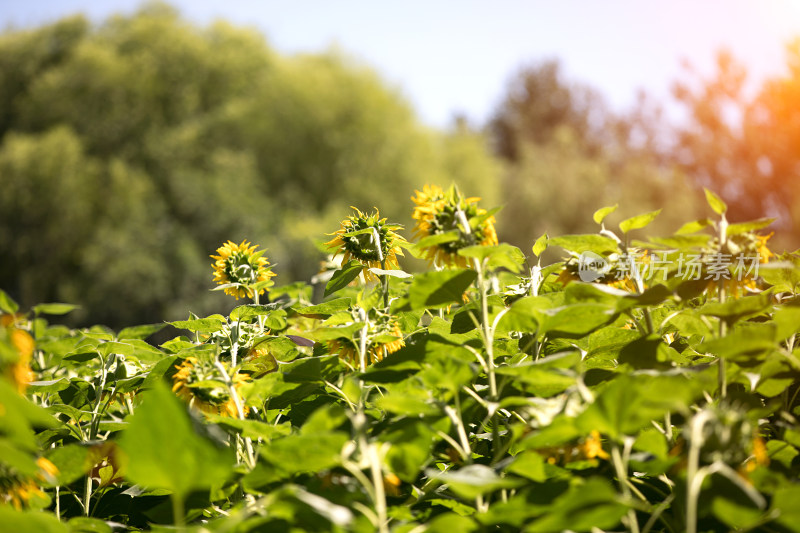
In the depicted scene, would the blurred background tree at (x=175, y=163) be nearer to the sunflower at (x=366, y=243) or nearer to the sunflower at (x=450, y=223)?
the sunflower at (x=366, y=243)

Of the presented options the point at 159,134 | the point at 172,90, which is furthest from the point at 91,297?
the point at 172,90

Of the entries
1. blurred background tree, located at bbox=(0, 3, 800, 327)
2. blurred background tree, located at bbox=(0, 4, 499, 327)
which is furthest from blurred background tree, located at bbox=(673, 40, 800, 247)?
blurred background tree, located at bbox=(0, 4, 499, 327)

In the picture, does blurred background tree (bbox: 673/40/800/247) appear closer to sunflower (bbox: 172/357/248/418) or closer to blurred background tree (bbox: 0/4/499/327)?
blurred background tree (bbox: 0/4/499/327)

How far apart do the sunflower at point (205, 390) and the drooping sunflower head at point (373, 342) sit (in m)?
0.15

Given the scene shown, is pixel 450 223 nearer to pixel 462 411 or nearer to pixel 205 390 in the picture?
pixel 462 411

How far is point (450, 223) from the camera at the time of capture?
79cm

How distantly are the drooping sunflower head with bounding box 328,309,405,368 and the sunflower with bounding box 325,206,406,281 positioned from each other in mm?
118

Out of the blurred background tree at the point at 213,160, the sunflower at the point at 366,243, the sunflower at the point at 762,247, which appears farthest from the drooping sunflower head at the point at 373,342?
the blurred background tree at the point at 213,160

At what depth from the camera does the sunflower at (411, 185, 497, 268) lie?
2.53 feet

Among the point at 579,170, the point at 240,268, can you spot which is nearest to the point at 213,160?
the point at 579,170

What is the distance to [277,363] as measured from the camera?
95 cm

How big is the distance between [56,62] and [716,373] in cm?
2270

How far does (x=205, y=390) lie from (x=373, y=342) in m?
0.22

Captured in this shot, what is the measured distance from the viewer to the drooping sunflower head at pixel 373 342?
34.1 inches
